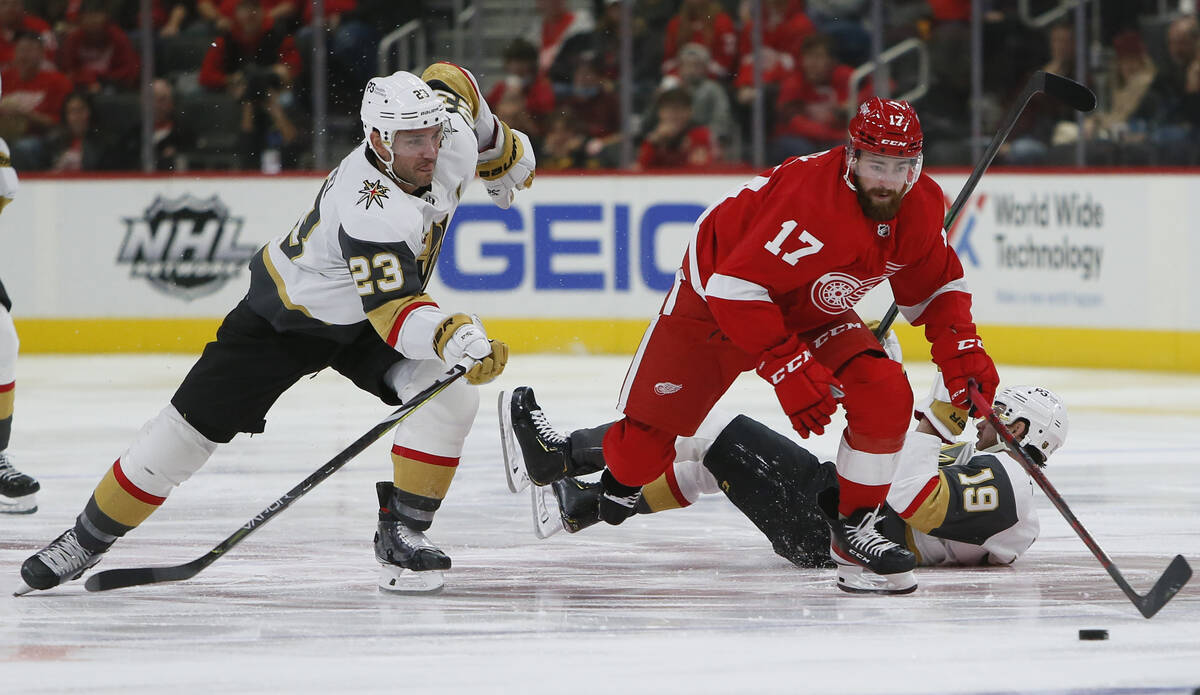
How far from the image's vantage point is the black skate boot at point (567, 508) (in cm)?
409

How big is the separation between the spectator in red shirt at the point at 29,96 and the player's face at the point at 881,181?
6.72 metres

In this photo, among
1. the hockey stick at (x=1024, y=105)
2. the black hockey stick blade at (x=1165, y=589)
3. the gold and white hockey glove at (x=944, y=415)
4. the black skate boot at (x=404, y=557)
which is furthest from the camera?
the hockey stick at (x=1024, y=105)

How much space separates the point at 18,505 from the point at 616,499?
1.75 meters

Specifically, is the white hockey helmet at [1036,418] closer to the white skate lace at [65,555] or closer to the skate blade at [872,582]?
the skate blade at [872,582]

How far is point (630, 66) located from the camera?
352 inches

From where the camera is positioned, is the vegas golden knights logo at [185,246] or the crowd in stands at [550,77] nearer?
the crowd in stands at [550,77]

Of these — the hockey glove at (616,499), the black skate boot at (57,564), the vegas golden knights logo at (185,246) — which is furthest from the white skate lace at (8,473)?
the vegas golden knights logo at (185,246)

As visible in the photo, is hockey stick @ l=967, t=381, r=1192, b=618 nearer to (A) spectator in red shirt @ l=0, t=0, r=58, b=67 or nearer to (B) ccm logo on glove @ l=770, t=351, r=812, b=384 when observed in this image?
(B) ccm logo on glove @ l=770, t=351, r=812, b=384

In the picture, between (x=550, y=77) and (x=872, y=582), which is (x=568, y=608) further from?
(x=550, y=77)

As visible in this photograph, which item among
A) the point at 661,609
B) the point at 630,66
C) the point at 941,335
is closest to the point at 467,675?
the point at 661,609

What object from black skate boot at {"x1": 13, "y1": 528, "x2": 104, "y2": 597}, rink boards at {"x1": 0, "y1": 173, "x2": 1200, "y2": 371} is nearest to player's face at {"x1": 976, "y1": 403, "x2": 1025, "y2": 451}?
black skate boot at {"x1": 13, "y1": 528, "x2": 104, "y2": 597}

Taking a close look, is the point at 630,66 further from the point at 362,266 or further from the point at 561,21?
the point at 362,266

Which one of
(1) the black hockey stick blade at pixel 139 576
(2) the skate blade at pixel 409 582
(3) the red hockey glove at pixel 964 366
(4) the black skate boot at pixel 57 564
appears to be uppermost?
(3) the red hockey glove at pixel 964 366

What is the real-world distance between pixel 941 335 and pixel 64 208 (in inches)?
250
